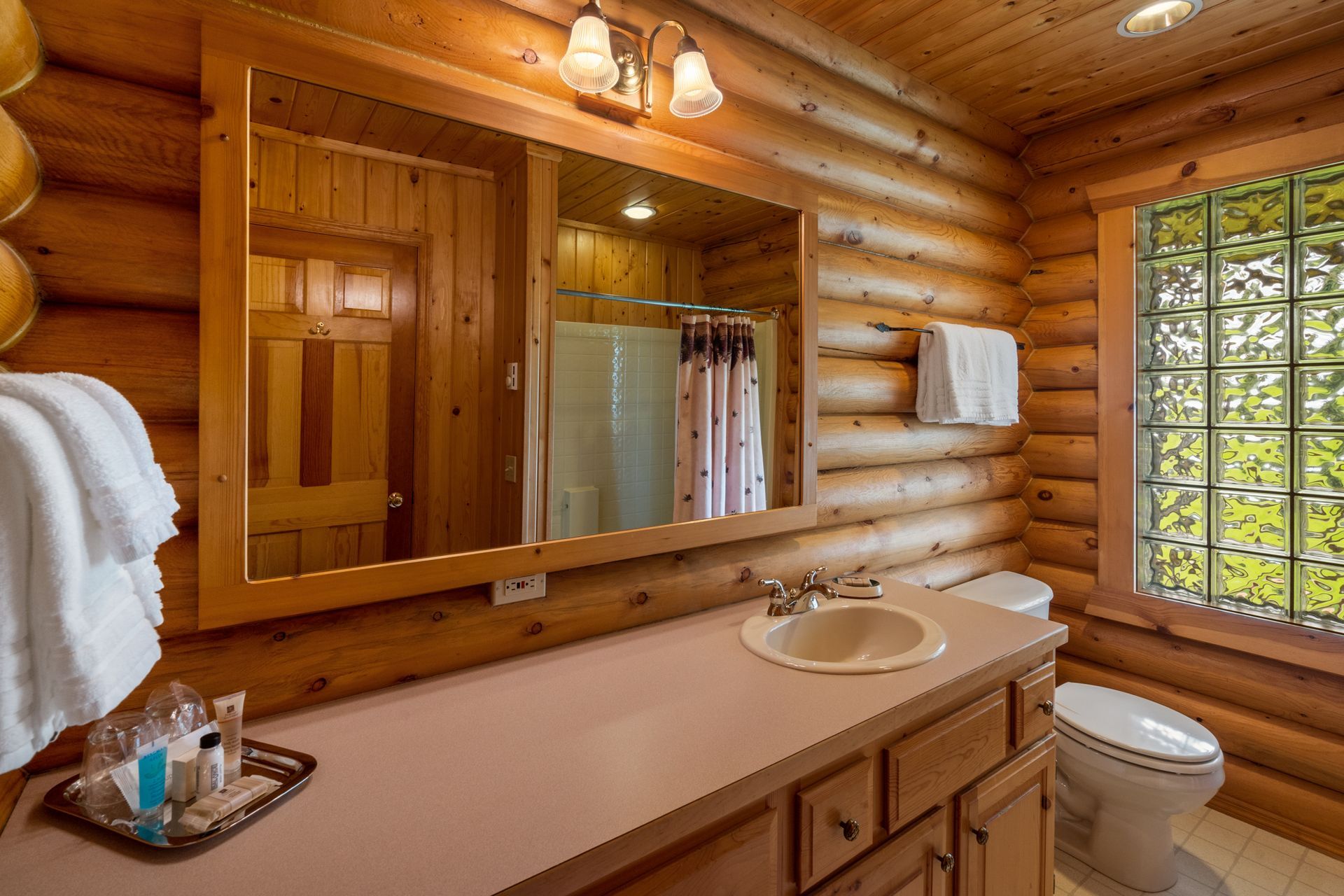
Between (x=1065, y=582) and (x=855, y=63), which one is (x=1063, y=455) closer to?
(x=1065, y=582)

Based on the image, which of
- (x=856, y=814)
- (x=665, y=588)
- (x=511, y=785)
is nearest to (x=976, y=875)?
(x=856, y=814)

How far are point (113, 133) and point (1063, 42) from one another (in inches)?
99.4

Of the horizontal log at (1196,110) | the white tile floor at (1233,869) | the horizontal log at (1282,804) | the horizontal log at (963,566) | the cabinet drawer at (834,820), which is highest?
the horizontal log at (1196,110)

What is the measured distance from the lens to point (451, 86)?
1.20 meters

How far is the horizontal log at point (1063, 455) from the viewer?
2559mm

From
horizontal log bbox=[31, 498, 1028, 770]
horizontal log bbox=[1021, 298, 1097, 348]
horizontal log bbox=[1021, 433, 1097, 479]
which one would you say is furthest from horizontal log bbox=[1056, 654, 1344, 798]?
horizontal log bbox=[31, 498, 1028, 770]

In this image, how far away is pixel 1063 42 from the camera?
6.58ft

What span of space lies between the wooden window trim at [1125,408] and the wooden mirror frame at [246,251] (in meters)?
2.12

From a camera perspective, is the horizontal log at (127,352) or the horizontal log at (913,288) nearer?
the horizontal log at (127,352)

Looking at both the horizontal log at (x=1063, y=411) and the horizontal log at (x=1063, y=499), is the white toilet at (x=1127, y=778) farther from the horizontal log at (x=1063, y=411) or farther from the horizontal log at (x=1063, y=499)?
the horizontal log at (x=1063, y=411)

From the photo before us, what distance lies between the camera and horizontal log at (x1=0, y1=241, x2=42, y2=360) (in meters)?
0.80

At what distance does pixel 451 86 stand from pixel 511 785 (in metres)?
1.24

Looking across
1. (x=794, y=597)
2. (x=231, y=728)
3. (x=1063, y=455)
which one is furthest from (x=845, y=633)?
(x=1063, y=455)

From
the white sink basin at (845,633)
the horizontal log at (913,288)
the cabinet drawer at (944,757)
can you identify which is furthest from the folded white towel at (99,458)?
the horizontal log at (913,288)
